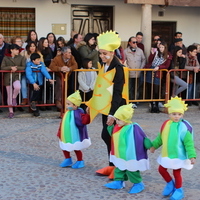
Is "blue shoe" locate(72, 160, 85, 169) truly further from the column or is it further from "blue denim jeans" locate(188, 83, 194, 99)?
the column

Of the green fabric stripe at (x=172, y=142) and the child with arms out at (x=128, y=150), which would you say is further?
the child with arms out at (x=128, y=150)

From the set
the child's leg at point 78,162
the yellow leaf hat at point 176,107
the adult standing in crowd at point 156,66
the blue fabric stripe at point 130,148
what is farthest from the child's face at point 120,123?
the adult standing in crowd at point 156,66

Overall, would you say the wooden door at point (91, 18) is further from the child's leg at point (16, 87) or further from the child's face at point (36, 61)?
the child's leg at point (16, 87)

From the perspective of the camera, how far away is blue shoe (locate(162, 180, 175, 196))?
5473 millimetres

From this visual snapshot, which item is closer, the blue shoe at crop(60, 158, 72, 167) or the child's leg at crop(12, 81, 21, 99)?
the blue shoe at crop(60, 158, 72, 167)

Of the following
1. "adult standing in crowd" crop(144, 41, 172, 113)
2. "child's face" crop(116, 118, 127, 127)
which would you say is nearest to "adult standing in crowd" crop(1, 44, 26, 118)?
"adult standing in crowd" crop(144, 41, 172, 113)

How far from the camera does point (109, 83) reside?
6082 millimetres

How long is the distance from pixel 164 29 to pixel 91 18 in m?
2.49

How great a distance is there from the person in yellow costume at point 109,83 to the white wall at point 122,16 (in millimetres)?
8648

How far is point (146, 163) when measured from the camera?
557cm

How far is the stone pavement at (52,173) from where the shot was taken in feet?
18.1

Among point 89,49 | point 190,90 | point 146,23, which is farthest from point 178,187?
point 146,23

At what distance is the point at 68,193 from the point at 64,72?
5.15m

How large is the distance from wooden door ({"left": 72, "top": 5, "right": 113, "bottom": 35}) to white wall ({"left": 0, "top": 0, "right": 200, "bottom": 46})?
26 centimetres
